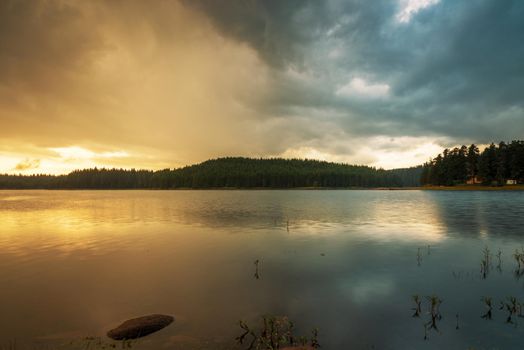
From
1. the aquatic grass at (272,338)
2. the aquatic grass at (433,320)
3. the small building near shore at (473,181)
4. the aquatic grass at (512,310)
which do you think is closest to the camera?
the aquatic grass at (272,338)

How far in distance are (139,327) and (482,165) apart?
6186 inches

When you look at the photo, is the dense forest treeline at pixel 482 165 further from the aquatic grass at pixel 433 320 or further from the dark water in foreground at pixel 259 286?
the aquatic grass at pixel 433 320

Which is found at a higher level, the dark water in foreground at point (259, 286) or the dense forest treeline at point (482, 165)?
the dense forest treeline at point (482, 165)

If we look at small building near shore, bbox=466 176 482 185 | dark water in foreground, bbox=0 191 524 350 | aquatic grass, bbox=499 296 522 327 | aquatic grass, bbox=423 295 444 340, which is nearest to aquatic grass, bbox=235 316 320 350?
dark water in foreground, bbox=0 191 524 350

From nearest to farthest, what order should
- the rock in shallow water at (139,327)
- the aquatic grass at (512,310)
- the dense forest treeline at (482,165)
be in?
1. the rock in shallow water at (139,327)
2. the aquatic grass at (512,310)
3. the dense forest treeline at (482,165)

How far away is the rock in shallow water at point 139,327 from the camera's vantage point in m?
11.1

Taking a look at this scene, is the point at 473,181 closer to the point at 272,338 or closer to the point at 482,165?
the point at 482,165

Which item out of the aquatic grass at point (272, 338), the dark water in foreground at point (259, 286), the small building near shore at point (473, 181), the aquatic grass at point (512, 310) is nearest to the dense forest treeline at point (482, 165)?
the small building near shore at point (473, 181)

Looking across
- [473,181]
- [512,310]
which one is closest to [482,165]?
[473,181]

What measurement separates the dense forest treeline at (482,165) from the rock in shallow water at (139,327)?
154 m

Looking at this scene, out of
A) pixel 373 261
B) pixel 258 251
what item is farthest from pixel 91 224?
pixel 373 261

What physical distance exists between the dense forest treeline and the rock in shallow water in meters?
154

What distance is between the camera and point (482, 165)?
131125 millimetres

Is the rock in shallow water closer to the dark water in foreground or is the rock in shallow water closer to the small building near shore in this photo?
A: the dark water in foreground
